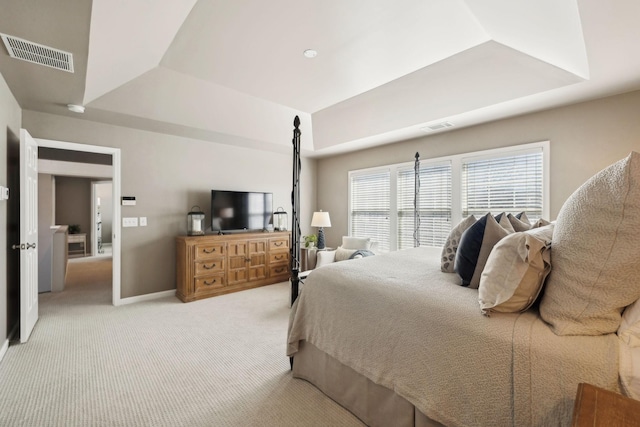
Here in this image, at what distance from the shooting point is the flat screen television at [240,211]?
15.2 feet

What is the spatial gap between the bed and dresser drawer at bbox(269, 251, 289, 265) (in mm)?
3307

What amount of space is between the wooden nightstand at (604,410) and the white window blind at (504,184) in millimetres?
3237

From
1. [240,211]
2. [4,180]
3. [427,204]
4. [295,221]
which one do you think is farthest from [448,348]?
[240,211]

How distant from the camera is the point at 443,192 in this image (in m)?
4.38

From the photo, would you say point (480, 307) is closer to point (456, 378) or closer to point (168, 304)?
point (456, 378)

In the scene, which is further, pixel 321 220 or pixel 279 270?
pixel 321 220

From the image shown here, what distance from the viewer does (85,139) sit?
3727mm

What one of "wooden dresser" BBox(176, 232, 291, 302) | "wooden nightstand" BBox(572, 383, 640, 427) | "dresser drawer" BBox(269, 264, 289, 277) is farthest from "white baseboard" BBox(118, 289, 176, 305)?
"wooden nightstand" BBox(572, 383, 640, 427)

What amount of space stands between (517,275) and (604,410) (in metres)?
0.53

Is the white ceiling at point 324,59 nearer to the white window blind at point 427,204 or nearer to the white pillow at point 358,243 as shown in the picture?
the white window blind at point 427,204

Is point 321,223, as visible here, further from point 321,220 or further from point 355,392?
point 355,392

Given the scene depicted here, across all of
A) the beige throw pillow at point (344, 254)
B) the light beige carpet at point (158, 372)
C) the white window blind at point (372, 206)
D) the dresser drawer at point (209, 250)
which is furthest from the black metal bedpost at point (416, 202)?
the dresser drawer at point (209, 250)

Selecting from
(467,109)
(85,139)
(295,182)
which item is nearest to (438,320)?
(295,182)

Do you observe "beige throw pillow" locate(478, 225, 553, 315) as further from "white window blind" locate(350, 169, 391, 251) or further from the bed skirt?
"white window blind" locate(350, 169, 391, 251)
